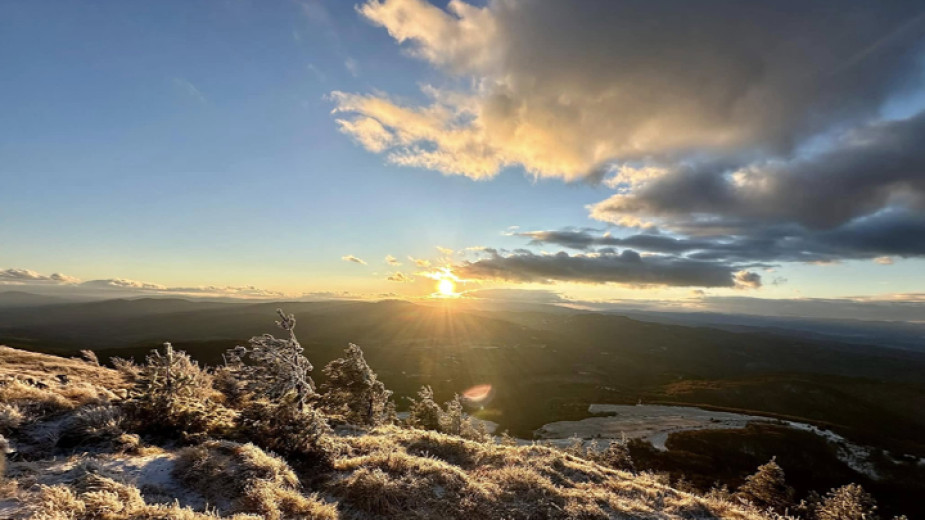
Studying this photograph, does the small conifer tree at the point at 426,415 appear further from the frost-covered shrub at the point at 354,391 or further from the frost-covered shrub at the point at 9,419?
the frost-covered shrub at the point at 9,419

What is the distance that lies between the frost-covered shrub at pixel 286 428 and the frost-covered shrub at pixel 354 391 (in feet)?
59.3

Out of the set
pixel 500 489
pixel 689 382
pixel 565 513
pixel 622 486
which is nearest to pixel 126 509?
pixel 500 489

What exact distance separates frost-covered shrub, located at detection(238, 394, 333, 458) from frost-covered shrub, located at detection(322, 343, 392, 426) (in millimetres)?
18074

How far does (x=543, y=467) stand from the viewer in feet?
55.6

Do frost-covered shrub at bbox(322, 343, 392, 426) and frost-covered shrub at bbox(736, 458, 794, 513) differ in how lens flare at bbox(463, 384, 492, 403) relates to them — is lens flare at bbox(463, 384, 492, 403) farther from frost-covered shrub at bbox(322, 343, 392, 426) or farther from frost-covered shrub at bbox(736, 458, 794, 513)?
frost-covered shrub at bbox(322, 343, 392, 426)

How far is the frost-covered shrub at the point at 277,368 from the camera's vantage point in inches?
633

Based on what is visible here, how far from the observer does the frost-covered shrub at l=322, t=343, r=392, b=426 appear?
1336 inches

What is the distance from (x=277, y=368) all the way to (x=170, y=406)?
3884mm

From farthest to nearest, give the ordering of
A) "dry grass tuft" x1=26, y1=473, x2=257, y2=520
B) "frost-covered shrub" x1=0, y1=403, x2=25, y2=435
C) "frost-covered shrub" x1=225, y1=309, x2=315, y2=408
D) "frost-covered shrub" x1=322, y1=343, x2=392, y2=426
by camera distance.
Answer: "frost-covered shrub" x1=322, y1=343, x2=392, y2=426 → "frost-covered shrub" x1=225, y1=309, x2=315, y2=408 → "frost-covered shrub" x1=0, y1=403, x2=25, y2=435 → "dry grass tuft" x1=26, y1=473, x2=257, y2=520

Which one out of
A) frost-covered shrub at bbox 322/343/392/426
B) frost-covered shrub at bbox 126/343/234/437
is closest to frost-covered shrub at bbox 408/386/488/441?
frost-covered shrub at bbox 322/343/392/426

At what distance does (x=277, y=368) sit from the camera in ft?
55.1

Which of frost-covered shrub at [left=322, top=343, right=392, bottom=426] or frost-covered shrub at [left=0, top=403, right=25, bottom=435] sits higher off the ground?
frost-covered shrub at [left=0, top=403, right=25, bottom=435]

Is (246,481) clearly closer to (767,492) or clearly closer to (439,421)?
(439,421)

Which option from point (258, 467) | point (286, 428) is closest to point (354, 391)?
point (286, 428)
